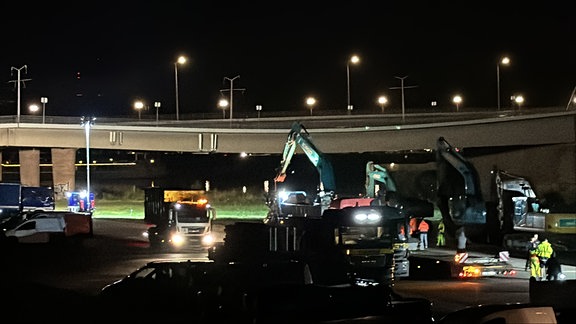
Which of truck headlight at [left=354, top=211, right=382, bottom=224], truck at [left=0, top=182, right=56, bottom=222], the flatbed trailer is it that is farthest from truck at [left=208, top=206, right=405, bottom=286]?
truck at [left=0, top=182, right=56, bottom=222]

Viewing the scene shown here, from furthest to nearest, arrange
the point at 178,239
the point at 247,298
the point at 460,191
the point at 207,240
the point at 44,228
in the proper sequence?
the point at 460,191, the point at 207,240, the point at 178,239, the point at 44,228, the point at 247,298

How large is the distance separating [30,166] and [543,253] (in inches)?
2620

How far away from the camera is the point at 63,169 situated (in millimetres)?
82062

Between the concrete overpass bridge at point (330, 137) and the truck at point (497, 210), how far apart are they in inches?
463

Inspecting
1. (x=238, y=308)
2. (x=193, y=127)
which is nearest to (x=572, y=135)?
(x=193, y=127)

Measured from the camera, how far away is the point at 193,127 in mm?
78812

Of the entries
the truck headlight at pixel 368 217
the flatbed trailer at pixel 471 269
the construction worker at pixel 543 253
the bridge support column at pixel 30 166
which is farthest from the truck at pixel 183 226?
the bridge support column at pixel 30 166

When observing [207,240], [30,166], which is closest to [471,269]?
[207,240]

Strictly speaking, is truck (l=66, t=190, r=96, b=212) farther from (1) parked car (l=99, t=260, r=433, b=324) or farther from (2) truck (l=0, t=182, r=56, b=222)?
(1) parked car (l=99, t=260, r=433, b=324)

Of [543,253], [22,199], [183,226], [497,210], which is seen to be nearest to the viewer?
[543,253]

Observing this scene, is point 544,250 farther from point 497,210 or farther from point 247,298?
point 497,210

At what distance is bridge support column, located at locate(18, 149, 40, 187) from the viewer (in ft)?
281

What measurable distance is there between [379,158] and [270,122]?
19.4 meters

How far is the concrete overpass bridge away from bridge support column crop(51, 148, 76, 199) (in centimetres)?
9
